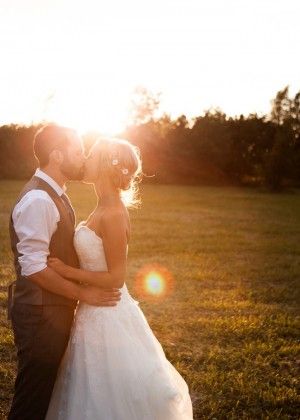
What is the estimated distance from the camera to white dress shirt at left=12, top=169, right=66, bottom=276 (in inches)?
136

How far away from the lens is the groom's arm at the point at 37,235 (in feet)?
11.3

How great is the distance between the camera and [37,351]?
3684 mm

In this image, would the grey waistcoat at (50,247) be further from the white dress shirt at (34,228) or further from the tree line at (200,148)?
the tree line at (200,148)

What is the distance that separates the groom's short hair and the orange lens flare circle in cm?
594

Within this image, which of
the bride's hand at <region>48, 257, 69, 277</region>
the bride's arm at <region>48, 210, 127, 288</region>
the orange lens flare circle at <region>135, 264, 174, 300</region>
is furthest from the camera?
the orange lens flare circle at <region>135, 264, 174, 300</region>

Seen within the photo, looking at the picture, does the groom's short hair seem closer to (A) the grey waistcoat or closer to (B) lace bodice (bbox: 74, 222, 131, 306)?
(A) the grey waistcoat

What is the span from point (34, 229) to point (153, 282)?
7365 millimetres

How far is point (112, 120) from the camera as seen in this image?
61125mm

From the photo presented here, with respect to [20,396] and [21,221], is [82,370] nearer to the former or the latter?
[20,396]

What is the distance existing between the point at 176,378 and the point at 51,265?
149 centimetres

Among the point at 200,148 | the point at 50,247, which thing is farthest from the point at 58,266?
the point at 200,148

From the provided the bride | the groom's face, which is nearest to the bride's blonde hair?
the bride

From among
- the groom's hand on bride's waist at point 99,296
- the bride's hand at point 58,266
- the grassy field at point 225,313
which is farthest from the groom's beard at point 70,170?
the grassy field at point 225,313

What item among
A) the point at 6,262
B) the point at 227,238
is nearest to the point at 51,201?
the point at 6,262
